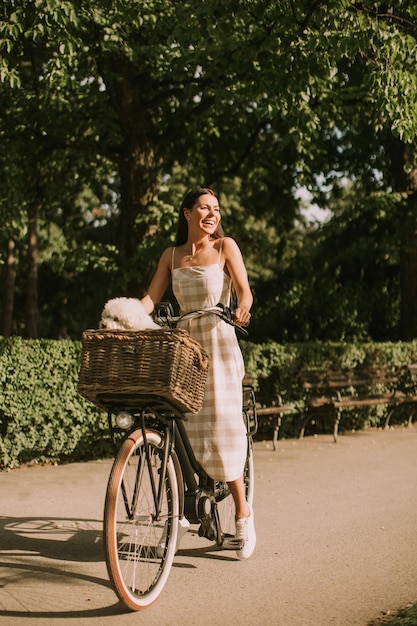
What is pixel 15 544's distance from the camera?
18.4 ft

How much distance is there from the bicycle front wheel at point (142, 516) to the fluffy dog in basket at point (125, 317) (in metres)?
0.54

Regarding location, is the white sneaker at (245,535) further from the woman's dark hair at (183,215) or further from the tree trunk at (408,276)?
the tree trunk at (408,276)

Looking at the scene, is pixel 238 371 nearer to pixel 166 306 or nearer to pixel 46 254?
pixel 166 306

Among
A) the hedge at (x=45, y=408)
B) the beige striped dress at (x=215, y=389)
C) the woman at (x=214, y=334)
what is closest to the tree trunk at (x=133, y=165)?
the hedge at (x=45, y=408)

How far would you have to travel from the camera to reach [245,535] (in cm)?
514

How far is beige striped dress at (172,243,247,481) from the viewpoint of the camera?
494 centimetres

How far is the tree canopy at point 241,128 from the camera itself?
10648 millimetres

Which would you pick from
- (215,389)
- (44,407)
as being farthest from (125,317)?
(44,407)

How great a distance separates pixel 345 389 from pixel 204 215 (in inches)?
345

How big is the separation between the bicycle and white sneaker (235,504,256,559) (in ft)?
1.12

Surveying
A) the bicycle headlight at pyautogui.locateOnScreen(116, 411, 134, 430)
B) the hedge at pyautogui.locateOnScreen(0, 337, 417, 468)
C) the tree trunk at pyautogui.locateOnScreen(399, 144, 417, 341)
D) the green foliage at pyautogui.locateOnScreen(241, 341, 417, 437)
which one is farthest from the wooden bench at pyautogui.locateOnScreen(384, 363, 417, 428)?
the bicycle headlight at pyautogui.locateOnScreen(116, 411, 134, 430)

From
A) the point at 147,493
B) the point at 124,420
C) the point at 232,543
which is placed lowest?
the point at 232,543

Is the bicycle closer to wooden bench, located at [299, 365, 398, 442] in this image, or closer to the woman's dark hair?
the woman's dark hair

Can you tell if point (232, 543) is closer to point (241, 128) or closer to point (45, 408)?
point (45, 408)
